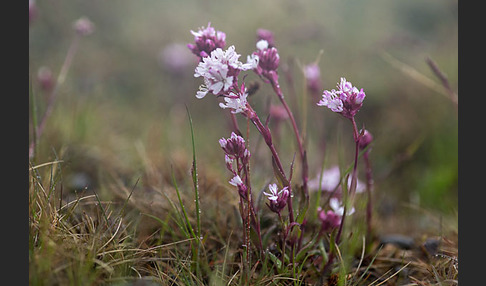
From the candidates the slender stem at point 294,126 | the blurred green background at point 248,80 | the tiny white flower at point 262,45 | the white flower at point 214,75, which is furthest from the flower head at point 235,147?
the blurred green background at point 248,80

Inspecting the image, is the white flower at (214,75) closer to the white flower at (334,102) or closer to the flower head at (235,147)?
the flower head at (235,147)

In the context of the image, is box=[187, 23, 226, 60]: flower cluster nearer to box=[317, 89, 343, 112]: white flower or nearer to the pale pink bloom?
the pale pink bloom

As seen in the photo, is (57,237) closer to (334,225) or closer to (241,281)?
(241,281)

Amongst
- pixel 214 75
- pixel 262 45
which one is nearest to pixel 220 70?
pixel 214 75

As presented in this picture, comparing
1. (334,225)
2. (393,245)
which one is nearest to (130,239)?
(334,225)

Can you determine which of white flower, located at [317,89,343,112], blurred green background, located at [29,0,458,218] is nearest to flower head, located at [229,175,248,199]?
white flower, located at [317,89,343,112]

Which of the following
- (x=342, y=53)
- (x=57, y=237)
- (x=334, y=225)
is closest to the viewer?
(x=57, y=237)
